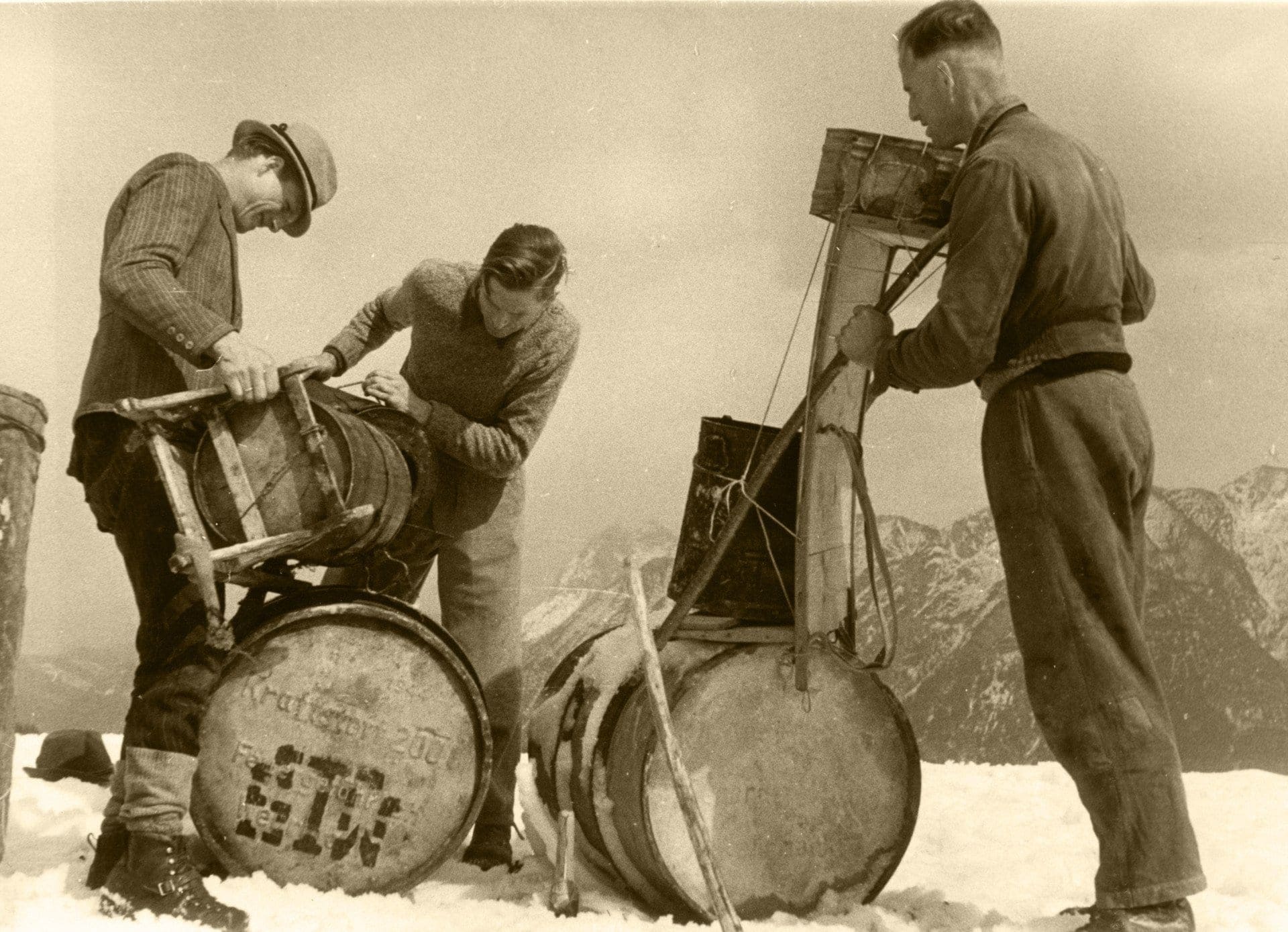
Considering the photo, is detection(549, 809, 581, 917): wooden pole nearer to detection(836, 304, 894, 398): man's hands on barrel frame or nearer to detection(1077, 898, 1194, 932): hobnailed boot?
detection(1077, 898, 1194, 932): hobnailed boot

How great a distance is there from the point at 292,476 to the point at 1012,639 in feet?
36.7

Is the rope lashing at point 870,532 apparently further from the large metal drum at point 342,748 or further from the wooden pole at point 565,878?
the large metal drum at point 342,748

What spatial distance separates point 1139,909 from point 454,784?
5.82 ft

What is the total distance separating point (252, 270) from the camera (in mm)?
10500

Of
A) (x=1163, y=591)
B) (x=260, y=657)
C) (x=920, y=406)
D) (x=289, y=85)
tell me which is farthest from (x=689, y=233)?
(x=260, y=657)

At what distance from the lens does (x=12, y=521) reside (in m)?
3.26

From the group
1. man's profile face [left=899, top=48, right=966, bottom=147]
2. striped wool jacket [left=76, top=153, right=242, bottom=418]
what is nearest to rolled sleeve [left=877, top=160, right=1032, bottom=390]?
man's profile face [left=899, top=48, right=966, bottom=147]

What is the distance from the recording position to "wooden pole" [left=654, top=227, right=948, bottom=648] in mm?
3652

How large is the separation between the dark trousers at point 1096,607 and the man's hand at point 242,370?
5.96ft

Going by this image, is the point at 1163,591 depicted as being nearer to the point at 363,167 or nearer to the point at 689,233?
the point at 689,233

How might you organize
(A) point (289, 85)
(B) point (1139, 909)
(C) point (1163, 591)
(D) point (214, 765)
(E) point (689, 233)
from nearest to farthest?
(B) point (1139, 909) < (D) point (214, 765) < (A) point (289, 85) < (E) point (689, 233) < (C) point (1163, 591)

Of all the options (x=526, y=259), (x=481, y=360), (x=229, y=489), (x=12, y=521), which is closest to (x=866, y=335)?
(x=526, y=259)

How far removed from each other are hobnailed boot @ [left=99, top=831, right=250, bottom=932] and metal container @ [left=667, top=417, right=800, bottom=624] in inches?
58.1

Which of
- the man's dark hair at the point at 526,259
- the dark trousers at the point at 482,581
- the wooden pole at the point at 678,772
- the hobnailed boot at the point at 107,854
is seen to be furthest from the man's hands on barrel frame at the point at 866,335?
the hobnailed boot at the point at 107,854
